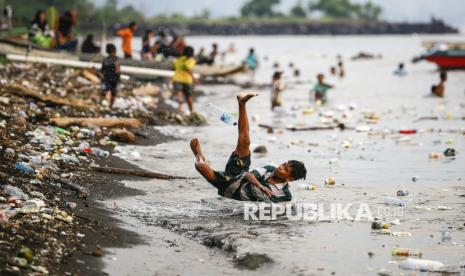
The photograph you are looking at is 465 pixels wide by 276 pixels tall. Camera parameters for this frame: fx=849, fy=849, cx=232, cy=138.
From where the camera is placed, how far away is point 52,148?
32.6 feet

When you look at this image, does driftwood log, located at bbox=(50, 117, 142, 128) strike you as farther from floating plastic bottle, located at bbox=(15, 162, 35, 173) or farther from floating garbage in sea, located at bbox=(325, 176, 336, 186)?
floating garbage in sea, located at bbox=(325, 176, 336, 186)

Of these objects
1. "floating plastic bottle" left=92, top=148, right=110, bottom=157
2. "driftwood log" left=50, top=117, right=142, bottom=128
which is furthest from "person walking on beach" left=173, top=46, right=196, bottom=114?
"floating plastic bottle" left=92, top=148, right=110, bottom=157

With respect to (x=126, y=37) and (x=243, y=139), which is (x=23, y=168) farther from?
(x=126, y=37)

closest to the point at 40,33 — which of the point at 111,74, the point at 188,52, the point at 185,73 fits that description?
the point at 185,73

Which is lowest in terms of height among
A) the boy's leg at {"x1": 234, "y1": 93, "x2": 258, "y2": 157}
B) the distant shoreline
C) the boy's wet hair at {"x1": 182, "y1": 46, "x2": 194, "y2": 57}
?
the boy's leg at {"x1": 234, "y1": 93, "x2": 258, "y2": 157}

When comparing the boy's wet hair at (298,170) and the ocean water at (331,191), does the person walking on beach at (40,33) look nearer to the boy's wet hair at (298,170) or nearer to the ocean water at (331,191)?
the ocean water at (331,191)

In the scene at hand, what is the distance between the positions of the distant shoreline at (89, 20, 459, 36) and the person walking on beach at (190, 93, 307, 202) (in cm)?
10777

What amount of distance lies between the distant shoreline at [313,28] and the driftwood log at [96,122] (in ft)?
337

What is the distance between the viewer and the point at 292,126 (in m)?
16.1

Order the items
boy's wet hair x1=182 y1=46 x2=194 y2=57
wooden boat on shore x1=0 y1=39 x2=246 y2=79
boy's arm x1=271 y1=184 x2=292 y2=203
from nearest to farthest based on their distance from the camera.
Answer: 1. boy's arm x1=271 y1=184 x2=292 y2=203
2. boy's wet hair x1=182 y1=46 x2=194 y2=57
3. wooden boat on shore x1=0 y1=39 x2=246 y2=79

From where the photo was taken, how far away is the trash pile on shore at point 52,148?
6227 mm

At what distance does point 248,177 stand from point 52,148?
120 inches

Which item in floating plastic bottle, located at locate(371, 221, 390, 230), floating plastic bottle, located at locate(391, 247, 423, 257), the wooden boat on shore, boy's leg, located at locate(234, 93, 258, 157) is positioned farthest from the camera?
the wooden boat on shore

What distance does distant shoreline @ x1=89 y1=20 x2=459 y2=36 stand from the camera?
12106 centimetres
